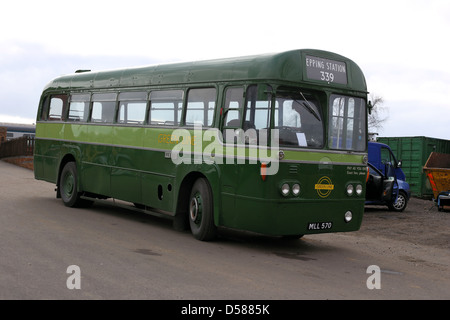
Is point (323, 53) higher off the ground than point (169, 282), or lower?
higher

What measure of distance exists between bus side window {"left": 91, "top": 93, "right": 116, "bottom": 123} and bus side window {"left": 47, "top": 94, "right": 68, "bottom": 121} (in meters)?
1.68

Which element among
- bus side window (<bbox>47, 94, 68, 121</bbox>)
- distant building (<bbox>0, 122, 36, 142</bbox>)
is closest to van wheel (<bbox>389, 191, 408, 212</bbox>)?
bus side window (<bbox>47, 94, 68, 121</bbox>)

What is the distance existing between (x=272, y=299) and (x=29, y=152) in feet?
101

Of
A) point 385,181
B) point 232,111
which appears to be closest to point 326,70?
point 232,111

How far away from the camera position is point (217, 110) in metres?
10.9

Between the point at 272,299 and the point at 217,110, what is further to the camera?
the point at 217,110

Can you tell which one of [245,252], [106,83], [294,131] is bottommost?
[245,252]

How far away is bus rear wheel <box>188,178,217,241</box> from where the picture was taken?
10875mm

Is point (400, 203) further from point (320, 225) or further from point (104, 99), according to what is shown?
point (320, 225)

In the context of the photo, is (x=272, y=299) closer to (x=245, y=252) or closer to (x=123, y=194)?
(x=245, y=252)

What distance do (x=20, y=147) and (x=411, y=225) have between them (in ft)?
83.0

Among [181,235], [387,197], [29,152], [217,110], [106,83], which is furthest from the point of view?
[29,152]
